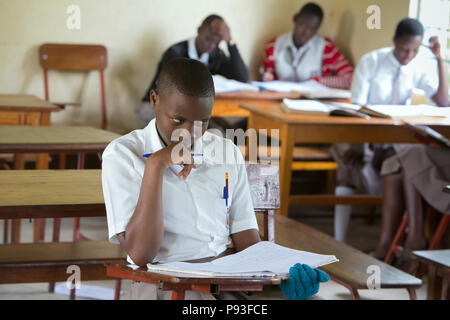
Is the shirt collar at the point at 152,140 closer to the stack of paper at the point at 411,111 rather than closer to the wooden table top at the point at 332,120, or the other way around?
the wooden table top at the point at 332,120

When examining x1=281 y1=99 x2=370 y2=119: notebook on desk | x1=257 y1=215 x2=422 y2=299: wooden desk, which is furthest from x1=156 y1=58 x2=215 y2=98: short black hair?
x1=281 y1=99 x2=370 y2=119: notebook on desk

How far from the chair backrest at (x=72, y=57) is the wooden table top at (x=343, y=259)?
2.54 metres

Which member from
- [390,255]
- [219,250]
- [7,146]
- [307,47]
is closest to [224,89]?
[307,47]

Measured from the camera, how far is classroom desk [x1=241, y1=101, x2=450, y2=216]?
9.35ft

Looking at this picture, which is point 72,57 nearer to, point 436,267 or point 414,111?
point 414,111

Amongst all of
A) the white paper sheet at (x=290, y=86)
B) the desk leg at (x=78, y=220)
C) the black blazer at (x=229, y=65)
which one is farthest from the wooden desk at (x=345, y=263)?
the black blazer at (x=229, y=65)

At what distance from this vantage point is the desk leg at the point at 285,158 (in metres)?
2.84

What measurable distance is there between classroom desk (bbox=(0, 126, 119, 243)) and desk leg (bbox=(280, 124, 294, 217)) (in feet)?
2.67

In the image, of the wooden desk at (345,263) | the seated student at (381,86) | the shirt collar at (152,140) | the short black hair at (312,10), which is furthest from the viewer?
A: the short black hair at (312,10)

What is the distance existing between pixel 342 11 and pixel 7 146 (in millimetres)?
3254

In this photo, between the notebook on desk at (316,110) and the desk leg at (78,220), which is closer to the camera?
the desk leg at (78,220)

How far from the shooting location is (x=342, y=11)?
4.75 metres

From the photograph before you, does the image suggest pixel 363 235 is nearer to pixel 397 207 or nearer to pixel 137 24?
pixel 397 207

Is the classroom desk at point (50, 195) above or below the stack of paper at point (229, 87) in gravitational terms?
below
